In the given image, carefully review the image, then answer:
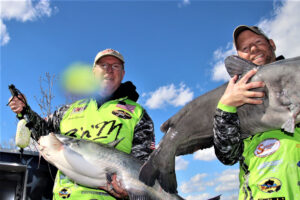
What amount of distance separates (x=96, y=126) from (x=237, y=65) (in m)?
1.83

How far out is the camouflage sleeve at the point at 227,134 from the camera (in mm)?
2453

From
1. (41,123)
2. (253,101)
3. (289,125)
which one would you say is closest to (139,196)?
(253,101)

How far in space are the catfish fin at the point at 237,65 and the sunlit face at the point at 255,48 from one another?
343 mm

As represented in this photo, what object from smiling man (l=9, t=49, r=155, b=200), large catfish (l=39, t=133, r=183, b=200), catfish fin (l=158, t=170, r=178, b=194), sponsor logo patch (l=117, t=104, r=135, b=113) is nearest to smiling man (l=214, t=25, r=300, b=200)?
catfish fin (l=158, t=170, r=178, b=194)

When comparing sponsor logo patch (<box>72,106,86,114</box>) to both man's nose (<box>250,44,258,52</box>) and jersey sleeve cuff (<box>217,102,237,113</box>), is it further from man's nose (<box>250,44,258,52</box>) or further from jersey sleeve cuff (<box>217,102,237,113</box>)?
man's nose (<box>250,44,258,52</box>)

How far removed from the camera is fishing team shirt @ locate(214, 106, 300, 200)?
2.09m

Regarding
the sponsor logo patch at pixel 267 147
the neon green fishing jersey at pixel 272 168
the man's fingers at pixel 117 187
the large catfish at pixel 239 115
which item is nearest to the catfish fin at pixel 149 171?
the large catfish at pixel 239 115

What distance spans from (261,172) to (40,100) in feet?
42.5

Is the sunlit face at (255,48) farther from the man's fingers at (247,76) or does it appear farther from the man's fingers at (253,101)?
the man's fingers at (253,101)

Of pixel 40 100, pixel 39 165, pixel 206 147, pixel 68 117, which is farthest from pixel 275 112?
pixel 40 100

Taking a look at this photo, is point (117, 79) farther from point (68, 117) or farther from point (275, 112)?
point (275, 112)

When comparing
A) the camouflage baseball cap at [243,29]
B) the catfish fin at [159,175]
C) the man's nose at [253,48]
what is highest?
the camouflage baseball cap at [243,29]

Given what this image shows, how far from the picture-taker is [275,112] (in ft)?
8.02

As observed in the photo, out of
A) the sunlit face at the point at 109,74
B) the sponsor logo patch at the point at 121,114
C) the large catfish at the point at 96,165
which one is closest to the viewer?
the large catfish at the point at 96,165
